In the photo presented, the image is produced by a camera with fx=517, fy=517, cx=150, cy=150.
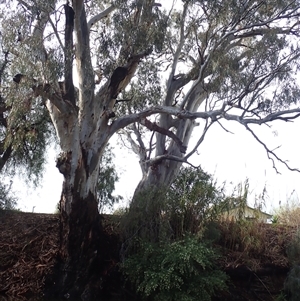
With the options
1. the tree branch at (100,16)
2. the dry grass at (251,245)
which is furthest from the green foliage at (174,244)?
the tree branch at (100,16)

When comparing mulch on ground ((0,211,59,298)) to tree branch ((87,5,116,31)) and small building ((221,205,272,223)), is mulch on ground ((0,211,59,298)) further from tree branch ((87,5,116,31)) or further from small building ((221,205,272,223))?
tree branch ((87,5,116,31))

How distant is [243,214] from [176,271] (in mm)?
2820

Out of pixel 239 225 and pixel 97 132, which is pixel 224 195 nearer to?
pixel 239 225

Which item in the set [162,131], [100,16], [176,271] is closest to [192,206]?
[176,271]

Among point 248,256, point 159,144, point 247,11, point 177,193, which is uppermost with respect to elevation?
point 247,11

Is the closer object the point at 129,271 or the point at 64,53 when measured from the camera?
the point at 129,271

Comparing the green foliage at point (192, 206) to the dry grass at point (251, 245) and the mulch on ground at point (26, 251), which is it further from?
the mulch on ground at point (26, 251)

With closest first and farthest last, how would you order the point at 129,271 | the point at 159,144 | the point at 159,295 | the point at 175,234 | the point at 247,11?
the point at 159,295, the point at 129,271, the point at 175,234, the point at 247,11, the point at 159,144

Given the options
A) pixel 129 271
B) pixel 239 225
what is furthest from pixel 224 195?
pixel 129 271

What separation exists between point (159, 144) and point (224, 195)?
3526 mm

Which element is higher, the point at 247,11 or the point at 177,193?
the point at 247,11

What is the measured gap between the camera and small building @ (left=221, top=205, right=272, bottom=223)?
11.2 m

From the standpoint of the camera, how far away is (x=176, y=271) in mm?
9094

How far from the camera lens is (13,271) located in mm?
10648
